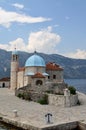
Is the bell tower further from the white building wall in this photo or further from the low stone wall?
the low stone wall

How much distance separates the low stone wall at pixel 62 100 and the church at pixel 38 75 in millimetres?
8754

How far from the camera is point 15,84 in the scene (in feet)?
195

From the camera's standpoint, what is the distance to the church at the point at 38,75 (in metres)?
47.5

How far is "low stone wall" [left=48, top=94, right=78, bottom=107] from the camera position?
3553cm

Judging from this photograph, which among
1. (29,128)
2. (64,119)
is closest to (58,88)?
(64,119)

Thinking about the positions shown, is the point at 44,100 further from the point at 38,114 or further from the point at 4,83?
the point at 4,83

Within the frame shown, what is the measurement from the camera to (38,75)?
166 feet

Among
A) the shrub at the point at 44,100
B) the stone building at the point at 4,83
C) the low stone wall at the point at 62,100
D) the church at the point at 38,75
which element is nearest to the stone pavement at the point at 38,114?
the low stone wall at the point at 62,100

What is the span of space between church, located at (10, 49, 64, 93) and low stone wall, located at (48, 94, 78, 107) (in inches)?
345

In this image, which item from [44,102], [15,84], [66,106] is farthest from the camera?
[15,84]

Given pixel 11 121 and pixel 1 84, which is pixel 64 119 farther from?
pixel 1 84

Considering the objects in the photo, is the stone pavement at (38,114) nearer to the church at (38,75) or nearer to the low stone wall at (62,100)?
the low stone wall at (62,100)

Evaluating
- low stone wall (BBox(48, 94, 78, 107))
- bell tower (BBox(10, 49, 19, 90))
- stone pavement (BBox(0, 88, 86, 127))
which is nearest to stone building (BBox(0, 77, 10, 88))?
bell tower (BBox(10, 49, 19, 90))

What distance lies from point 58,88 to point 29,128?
23538 mm
